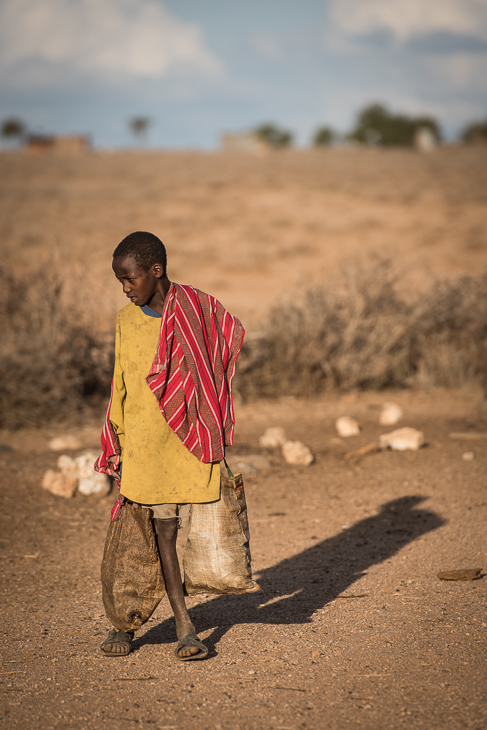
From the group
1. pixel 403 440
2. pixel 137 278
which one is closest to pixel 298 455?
pixel 403 440

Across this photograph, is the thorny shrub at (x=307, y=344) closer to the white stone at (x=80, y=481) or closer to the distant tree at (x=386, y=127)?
the white stone at (x=80, y=481)

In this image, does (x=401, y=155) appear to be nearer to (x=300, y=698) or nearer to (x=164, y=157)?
(x=164, y=157)

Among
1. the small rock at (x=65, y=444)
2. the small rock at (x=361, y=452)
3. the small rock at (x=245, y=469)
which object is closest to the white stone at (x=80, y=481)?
the small rock at (x=65, y=444)

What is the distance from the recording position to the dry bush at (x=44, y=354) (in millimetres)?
6980

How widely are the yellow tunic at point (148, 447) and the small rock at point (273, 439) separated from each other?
3.75 metres

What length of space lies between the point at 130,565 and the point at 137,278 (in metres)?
1.12

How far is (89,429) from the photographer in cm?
695

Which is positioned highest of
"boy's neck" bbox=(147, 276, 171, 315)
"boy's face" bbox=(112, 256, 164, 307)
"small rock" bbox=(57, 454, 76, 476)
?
"boy's face" bbox=(112, 256, 164, 307)

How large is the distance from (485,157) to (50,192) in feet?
72.2

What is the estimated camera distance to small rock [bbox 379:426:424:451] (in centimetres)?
611

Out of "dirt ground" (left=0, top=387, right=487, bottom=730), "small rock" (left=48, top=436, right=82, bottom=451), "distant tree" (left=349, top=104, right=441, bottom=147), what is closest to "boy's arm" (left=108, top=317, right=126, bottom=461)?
"dirt ground" (left=0, top=387, right=487, bottom=730)

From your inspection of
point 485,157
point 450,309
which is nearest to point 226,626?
point 450,309

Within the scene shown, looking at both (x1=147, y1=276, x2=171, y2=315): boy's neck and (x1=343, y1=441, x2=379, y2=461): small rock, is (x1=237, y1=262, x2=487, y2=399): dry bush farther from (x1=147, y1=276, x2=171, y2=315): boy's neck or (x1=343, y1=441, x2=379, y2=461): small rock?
(x1=147, y1=276, x2=171, y2=315): boy's neck

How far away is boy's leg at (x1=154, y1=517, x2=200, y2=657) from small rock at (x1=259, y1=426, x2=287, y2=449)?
3684mm
